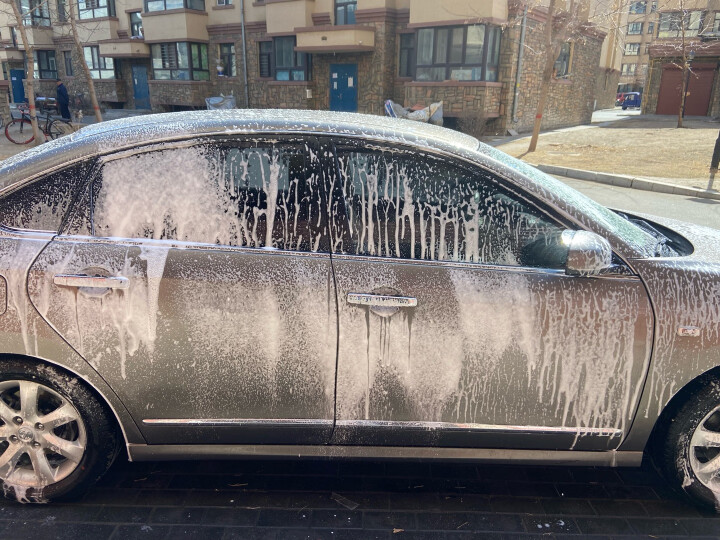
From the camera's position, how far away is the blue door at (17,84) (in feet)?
138

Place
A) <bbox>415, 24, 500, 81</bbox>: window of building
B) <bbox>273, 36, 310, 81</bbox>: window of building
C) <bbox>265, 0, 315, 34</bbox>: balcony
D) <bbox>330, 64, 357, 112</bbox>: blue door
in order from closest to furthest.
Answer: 1. <bbox>415, 24, 500, 81</bbox>: window of building
2. <bbox>330, 64, 357, 112</bbox>: blue door
3. <bbox>265, 0, 315, 34</bbox>: balcony
4. <bbox>273, 36, 310, 81</bbox>: window of building

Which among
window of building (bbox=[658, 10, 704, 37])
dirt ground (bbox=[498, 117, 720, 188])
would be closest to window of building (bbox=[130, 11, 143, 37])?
dirt ground (bbox=[498, 117, 720, 188])

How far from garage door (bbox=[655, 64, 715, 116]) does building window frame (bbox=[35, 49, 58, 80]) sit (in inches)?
1575

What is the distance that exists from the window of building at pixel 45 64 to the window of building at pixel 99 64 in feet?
14.9

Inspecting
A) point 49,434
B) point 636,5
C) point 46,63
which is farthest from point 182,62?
point 49,434

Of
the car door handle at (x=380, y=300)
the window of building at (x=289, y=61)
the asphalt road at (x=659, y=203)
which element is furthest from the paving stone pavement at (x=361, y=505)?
the window of building at (x=289, y=61)

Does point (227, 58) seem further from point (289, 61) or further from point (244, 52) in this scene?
point (289, 61)

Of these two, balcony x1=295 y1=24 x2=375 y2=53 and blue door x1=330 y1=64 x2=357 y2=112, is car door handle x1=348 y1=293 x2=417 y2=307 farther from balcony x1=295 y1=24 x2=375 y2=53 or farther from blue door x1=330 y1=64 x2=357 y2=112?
blue door x1=330 y1=64 x2=357 y2=112

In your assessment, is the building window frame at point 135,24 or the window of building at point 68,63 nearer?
the building window frame at point 135,24

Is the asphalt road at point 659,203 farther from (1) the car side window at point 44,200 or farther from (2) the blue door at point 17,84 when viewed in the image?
(2) the blue door at point 17,84

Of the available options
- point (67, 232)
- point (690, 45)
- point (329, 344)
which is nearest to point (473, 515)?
point (329, 344)

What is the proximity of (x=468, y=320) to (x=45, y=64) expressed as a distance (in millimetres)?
44556

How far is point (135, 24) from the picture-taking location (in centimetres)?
3266

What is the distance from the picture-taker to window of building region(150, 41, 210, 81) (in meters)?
29.4
